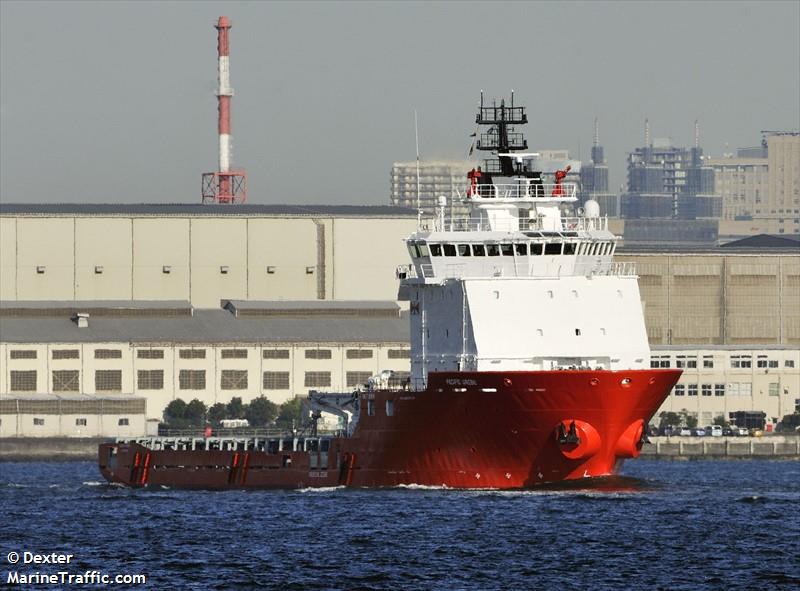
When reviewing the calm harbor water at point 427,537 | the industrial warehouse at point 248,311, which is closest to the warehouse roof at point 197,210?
the industrial warehouse at point 248,311

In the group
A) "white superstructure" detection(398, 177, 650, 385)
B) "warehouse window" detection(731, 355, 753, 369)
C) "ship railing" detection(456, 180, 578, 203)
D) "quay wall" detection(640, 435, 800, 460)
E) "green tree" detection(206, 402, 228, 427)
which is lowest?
"quay wall" detection(640, 435, 800, 460)

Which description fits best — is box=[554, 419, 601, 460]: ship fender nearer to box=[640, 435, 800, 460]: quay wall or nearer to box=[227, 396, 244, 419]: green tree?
box=[640, 435, 800, 460]: quay wall

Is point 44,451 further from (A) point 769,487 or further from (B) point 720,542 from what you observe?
(B) point 720,542

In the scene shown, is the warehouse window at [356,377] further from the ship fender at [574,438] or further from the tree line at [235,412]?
the ship fender at [574,438]

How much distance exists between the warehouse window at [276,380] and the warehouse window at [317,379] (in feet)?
4.56

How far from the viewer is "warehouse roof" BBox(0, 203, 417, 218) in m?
175

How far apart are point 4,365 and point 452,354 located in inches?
3027

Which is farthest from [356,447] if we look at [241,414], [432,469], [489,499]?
[241,414]

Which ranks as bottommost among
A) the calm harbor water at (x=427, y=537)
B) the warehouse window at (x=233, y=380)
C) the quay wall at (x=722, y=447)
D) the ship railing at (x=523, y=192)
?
the quay wall at (x=722, y=447)

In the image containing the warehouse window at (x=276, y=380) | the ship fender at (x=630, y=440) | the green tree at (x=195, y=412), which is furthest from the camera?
the warehouse window at (x=276, y=380)

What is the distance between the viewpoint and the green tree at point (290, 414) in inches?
5723

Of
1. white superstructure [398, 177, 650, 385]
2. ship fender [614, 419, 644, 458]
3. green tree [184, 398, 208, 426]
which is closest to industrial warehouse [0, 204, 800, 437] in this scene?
green tree [184, 398, 208, 426]

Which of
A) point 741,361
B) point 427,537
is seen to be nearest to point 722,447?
point 741,361

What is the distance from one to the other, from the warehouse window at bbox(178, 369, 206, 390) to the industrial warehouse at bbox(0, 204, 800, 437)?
0.10 metres
